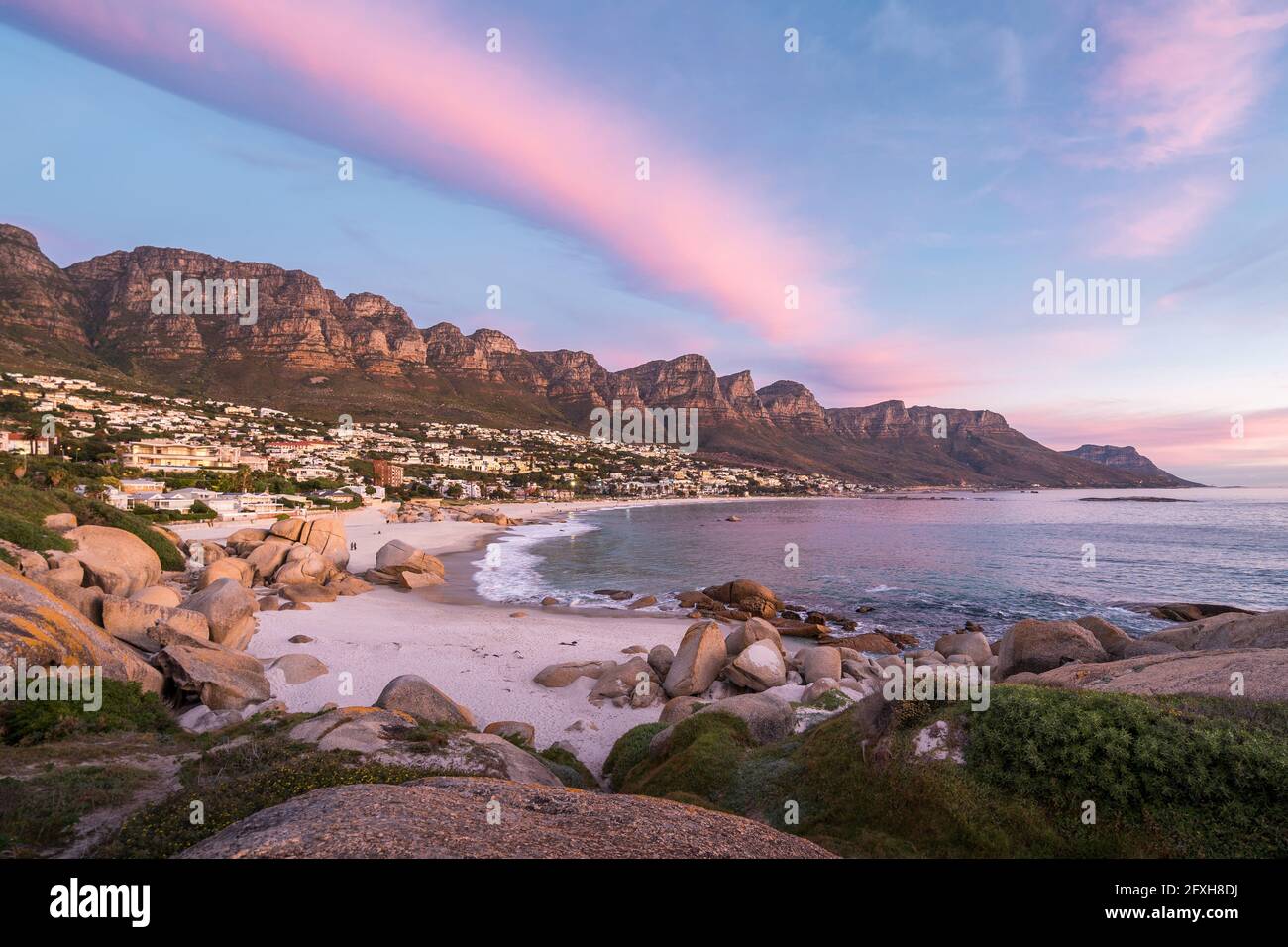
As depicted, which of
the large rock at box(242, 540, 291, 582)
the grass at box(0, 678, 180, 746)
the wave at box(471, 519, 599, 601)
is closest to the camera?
the grass at box(0, 678, 180, 746)

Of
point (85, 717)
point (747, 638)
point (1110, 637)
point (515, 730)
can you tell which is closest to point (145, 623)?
point (85, 717)

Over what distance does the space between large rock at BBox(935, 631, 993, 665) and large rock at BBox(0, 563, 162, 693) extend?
26.1 meters

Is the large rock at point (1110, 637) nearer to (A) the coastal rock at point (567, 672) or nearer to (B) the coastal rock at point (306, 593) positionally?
(A) the coastal rock at point (567, 672)

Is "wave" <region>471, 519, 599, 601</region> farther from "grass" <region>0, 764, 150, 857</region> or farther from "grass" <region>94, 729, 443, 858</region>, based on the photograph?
"grass" <region>0, 764, 150, 857</region>

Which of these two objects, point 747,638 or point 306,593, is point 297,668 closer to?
point 306,593

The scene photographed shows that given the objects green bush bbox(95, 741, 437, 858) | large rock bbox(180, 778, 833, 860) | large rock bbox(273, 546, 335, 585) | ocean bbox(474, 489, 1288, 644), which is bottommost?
ocean bbox(474, 489, 1288, 644)

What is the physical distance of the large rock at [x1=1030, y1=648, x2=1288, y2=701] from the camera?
8.59 metres

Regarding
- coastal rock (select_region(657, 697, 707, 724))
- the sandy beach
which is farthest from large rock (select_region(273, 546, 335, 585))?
coastal rock (select_region(657, 697, 707, 724))

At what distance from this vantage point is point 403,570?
3441cm

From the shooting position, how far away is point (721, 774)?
9.75 meters

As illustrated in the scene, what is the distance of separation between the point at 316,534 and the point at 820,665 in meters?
34.6
